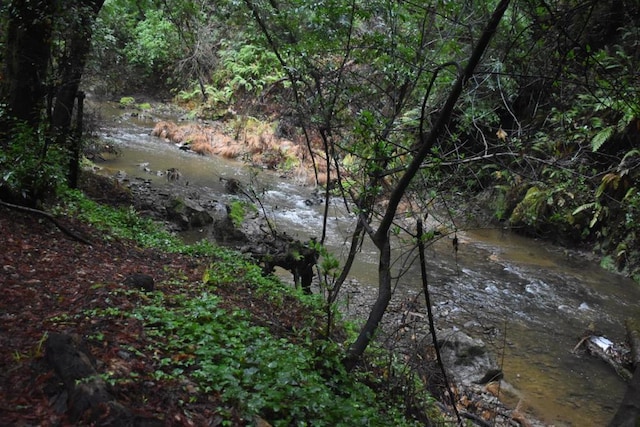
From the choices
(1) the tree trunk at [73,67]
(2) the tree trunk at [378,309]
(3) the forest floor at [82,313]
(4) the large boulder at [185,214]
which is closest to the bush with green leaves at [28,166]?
(3) the forest floor at [82,313]

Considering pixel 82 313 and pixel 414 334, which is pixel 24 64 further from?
pixel 414 334

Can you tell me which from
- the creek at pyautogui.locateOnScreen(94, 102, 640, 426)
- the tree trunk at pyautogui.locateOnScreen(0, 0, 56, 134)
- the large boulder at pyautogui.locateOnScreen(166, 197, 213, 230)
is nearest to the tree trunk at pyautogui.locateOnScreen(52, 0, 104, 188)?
the tree trunk at pyautogui.locateOnScreen(0, 0, 56, 134)

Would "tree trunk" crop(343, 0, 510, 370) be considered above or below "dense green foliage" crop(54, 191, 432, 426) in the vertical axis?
above

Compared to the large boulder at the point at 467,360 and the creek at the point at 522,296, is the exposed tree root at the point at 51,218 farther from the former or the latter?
the large boulder at the point at 467,360

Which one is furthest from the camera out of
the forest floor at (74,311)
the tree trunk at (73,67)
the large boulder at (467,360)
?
the large boulder at (467,360)

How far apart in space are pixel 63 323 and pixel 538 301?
8.71 meters

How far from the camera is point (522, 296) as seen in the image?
9.65 metres

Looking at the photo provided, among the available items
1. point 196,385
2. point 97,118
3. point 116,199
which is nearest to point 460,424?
point 196,385

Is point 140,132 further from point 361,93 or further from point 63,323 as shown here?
point 63,323

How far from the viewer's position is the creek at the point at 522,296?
21.7 ft

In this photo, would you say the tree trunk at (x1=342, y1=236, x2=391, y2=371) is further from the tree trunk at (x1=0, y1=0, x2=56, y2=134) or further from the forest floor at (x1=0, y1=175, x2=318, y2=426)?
the tree trunk at (x1=0, y1=0, x2=56, y2=134)

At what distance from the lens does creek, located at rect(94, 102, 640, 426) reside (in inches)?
260

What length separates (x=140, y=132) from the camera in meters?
21.0

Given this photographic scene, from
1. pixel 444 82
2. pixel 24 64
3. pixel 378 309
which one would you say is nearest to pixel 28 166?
pixel 24 64
